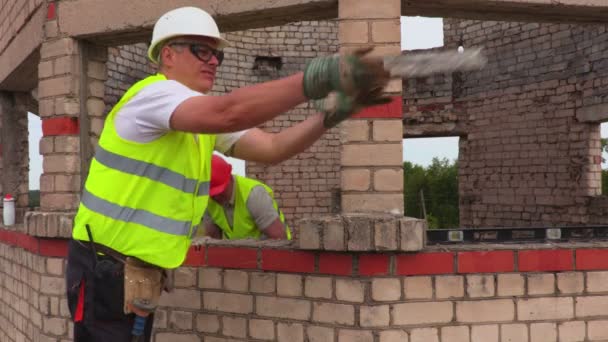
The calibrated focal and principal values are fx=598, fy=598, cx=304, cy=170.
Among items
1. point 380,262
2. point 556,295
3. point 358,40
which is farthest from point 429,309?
point 358,40

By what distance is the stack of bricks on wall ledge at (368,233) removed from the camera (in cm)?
326

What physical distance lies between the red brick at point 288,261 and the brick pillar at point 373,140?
371 millimetres

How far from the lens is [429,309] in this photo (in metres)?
3.39

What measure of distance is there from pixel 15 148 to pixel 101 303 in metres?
5.60

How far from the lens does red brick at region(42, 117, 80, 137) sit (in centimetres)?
440

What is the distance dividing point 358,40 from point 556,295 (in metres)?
1.90

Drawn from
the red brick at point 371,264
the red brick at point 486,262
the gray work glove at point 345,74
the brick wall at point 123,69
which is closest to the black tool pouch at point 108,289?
the gray work glove at point 345,74

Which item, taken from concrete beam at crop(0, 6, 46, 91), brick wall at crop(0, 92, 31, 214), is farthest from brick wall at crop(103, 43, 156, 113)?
brick wall at crop(0, 92, 31, 214)

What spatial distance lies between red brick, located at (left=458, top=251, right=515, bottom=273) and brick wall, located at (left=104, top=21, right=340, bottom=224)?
6.28 meters

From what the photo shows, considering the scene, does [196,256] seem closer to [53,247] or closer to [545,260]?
[53,247]

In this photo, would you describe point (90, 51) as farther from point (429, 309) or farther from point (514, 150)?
point (514, 150)

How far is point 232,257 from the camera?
3.72 m

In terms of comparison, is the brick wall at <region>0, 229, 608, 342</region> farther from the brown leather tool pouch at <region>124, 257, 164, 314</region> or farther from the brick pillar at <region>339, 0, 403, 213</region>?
the brown leather tool pouch at <region>124, 257, 164, 314</region>

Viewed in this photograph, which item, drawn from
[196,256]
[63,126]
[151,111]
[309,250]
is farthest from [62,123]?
[151,111]
